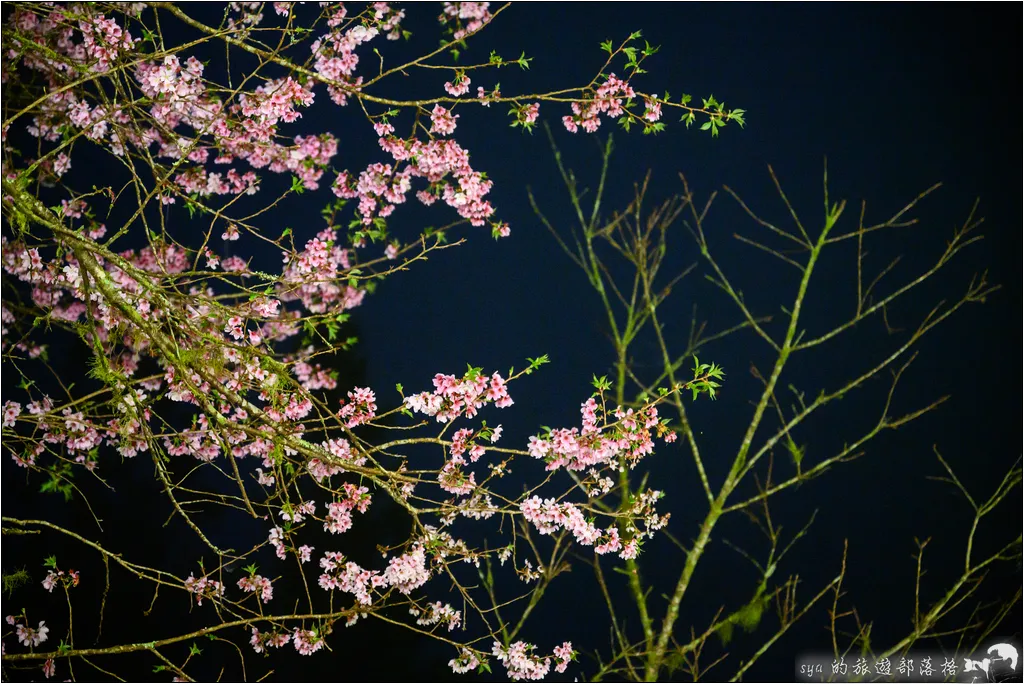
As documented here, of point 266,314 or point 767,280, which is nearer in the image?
point 266,314

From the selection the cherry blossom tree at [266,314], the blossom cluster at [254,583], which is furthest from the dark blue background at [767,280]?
the blossom cluster at [254,583]

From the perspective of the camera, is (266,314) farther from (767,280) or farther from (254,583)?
(767,280)

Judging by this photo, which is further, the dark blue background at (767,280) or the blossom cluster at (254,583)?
the dark blue background at (767,280)

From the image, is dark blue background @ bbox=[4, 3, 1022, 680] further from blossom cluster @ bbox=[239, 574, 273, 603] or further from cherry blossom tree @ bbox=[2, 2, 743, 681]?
blossom cluster @ bbox=[239, 574, 273, 603]

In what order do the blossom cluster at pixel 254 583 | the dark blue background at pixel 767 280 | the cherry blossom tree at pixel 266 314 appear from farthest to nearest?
the dark blue background at pixel 767 280 < the blossom cluster at pixel 254 583 < the cherry blossom tree at pixel 266 314

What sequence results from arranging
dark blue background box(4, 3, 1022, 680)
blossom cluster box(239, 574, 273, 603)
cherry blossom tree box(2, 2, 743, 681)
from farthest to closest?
dark blue background box(4, 3, 1022, 680), blossom cluster box(239, 574, 273, 603), cherry blossom tree box(2, 2, 743, 681)

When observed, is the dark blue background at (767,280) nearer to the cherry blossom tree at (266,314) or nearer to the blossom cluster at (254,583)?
the cherry blossom tree at (266,314)

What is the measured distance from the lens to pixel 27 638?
3082 millimetres

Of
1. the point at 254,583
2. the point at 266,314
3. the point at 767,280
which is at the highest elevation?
the point at 266,314

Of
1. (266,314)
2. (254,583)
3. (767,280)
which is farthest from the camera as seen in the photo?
(767,280)

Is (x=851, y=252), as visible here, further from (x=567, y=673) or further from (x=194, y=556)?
(x=194, y=556)

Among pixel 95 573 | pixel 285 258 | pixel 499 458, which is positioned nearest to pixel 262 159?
pixel 285 258

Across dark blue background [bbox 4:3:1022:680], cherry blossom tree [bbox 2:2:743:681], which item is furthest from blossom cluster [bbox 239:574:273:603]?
dark blue background [bbox 4:3:1022:680]

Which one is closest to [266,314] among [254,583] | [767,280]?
[254,583]
